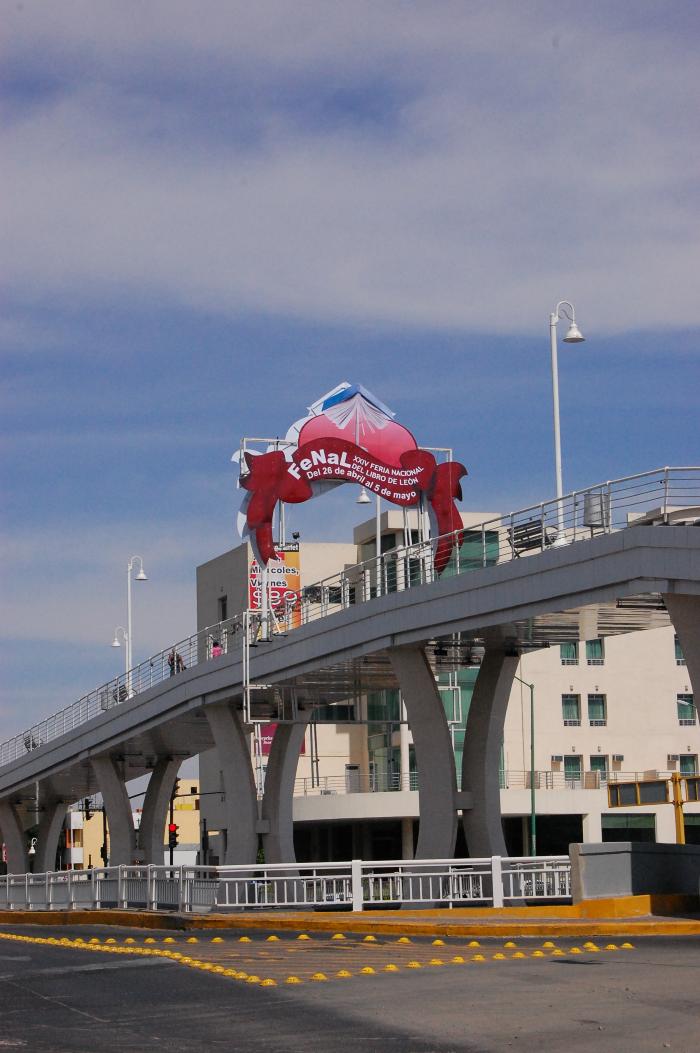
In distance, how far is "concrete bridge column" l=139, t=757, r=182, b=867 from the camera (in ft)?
203

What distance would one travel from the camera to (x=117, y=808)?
5950 centimetres

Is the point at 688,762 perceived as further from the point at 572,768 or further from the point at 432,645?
the point at 432,645

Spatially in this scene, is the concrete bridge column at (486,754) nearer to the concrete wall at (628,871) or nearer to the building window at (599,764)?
the concrete wall at (628,871)

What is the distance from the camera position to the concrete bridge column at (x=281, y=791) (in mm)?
44031

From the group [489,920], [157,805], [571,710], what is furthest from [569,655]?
[489,920]

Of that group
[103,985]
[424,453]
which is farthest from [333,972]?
[424,453]

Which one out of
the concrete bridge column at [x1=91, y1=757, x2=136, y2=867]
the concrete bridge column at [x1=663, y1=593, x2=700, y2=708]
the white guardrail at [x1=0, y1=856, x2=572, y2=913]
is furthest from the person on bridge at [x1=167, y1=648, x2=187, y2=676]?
the concrete bridge column at [x1=663, y1=593, x2=700, y2=708]

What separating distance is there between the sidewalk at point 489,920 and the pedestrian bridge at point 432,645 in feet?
12.9

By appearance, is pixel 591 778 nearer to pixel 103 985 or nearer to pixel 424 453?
pixel 424 453

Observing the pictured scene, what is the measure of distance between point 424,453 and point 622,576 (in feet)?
55.3

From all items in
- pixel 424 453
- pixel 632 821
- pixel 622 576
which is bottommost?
pixel 632 821

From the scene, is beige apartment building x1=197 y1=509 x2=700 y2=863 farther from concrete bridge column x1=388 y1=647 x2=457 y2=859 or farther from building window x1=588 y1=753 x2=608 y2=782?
concrete bridge column x1=388 y1=647 x2=457 y2=859

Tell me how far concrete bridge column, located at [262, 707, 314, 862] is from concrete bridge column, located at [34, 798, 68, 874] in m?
37.1

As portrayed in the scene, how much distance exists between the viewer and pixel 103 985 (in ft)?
48.8
